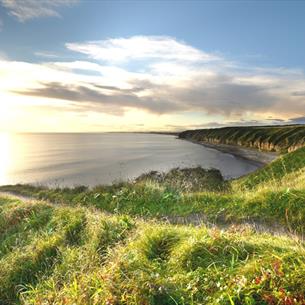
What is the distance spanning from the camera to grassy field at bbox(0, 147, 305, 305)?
5609 mm

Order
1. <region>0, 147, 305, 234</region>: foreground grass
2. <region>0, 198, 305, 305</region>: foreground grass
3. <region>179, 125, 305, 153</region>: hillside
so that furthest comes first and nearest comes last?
1. <region>179, 125, 305, 153</region>: hillside
2. <region>0, 147, 305, 234</region>: foreground grass
3. <region>0, 198, 305, 305</region>: foreground grass

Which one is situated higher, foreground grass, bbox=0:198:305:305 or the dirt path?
foreground grass, bbox=0:198:305:305

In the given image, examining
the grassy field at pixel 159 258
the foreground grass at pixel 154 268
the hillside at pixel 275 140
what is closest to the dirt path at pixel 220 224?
the grassy field at pixel 159 258

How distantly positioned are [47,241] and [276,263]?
698 centimetres

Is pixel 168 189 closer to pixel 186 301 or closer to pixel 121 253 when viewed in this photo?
pixel 121 253

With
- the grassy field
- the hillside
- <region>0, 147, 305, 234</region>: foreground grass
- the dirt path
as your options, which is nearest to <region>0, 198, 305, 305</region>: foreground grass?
the grassy field

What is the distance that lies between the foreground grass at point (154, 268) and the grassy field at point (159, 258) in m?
0.02

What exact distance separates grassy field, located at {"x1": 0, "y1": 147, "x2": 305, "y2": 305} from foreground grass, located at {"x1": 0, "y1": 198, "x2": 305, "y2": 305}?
0.02 meters

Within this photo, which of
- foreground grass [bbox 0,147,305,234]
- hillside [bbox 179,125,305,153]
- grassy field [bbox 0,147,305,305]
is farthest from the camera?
hillside [bbox 179,125,305,153]

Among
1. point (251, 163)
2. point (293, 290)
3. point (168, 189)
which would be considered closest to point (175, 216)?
→ point (168, 189)

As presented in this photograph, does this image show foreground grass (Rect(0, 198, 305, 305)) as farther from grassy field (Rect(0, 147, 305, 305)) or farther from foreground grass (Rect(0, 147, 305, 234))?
foreground grass (Rect(0, 147, 305, 234))

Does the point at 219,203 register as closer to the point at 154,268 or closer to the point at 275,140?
the point at 154,268

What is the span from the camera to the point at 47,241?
10469mm

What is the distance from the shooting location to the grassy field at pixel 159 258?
18.4 ft
